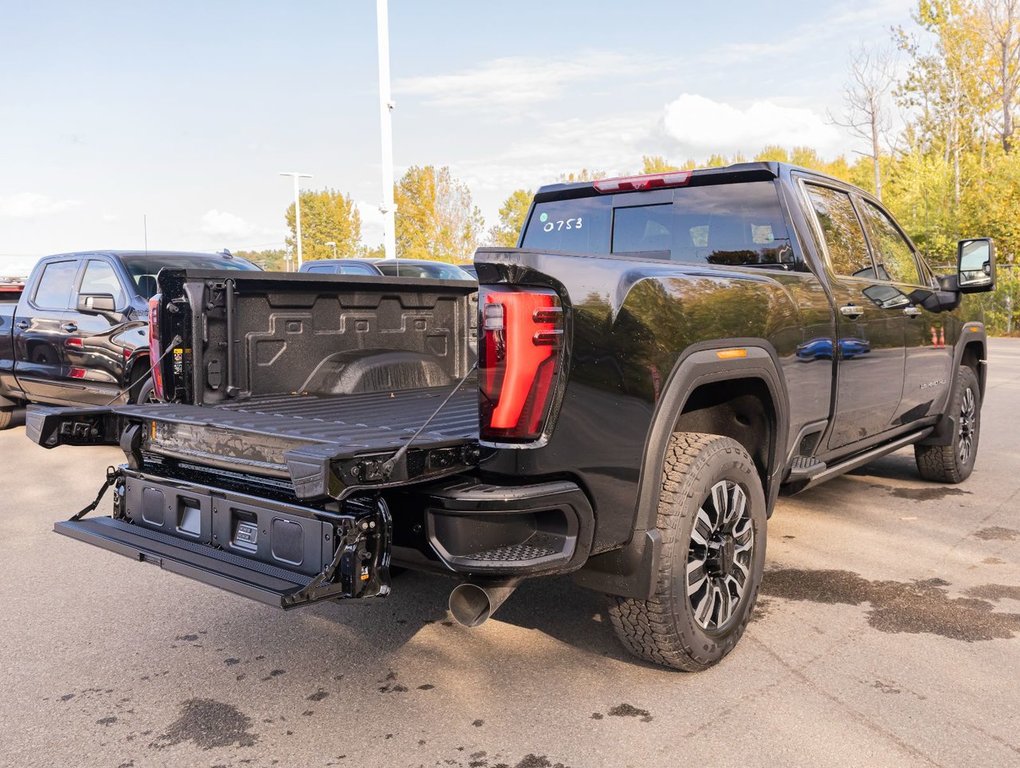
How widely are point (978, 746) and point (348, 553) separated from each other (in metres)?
2.06

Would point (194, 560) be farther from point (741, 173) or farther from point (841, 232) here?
point (841, 232)

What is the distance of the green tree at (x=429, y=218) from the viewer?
35500mm

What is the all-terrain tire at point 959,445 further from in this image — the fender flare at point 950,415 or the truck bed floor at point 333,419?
the truck bed floor at point 333,419

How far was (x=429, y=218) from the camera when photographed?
35.6 m

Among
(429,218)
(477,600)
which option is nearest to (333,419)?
(477,600)

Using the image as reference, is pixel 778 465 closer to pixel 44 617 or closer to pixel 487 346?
Result: pixel 487 346

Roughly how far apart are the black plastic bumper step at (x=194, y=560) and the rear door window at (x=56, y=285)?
608 centimetres

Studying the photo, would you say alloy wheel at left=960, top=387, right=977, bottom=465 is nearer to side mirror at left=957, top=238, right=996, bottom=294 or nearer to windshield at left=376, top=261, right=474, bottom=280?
side mirror at left=957, top=238, right=996, bottom=294

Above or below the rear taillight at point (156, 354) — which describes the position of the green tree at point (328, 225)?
above

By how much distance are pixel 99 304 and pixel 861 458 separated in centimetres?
644

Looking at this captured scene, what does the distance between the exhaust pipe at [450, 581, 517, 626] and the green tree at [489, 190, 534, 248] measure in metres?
36.5

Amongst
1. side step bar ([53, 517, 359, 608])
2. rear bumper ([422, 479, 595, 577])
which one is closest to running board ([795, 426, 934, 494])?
rear bumper ([422, 479, 595, 577])

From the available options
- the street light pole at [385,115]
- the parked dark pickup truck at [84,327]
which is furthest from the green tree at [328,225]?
the parked dark pickup truck at [84,327]

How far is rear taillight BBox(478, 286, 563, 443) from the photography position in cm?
283
